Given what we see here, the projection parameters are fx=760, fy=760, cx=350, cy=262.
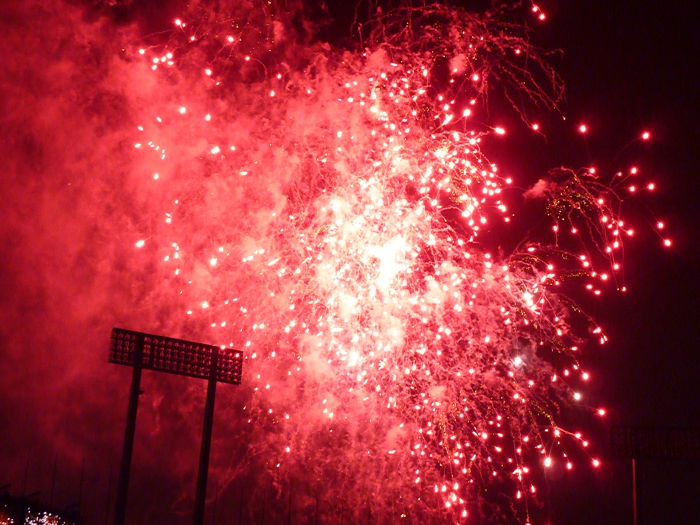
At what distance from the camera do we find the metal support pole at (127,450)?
7.57 m

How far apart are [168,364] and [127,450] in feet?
3.24

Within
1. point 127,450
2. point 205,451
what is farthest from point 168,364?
point 205,451

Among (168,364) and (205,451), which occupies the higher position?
(168,364)

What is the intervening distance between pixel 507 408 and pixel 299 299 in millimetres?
3026

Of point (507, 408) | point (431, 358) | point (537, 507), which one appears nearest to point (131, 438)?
point (431, 358)

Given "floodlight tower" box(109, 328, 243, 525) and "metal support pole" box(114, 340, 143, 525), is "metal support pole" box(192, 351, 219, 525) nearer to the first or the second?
"floodlight tower" box(109, 328, 243, 525)

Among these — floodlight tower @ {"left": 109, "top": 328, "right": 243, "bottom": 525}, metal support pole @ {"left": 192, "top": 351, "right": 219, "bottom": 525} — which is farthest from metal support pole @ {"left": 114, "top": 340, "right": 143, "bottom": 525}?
metal support pole @ {"left": 192, "top": 351, "right": 219, "bottom": 525}

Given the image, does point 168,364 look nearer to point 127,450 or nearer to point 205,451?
point 127,450

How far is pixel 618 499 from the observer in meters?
13.5

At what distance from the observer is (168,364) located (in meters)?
8.22

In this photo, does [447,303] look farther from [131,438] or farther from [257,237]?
[131,438]

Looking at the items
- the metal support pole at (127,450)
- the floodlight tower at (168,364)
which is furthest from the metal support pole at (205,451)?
the metal support pole at (127,450)

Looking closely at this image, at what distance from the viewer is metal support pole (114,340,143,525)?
298 inches

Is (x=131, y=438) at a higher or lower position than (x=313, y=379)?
lower
